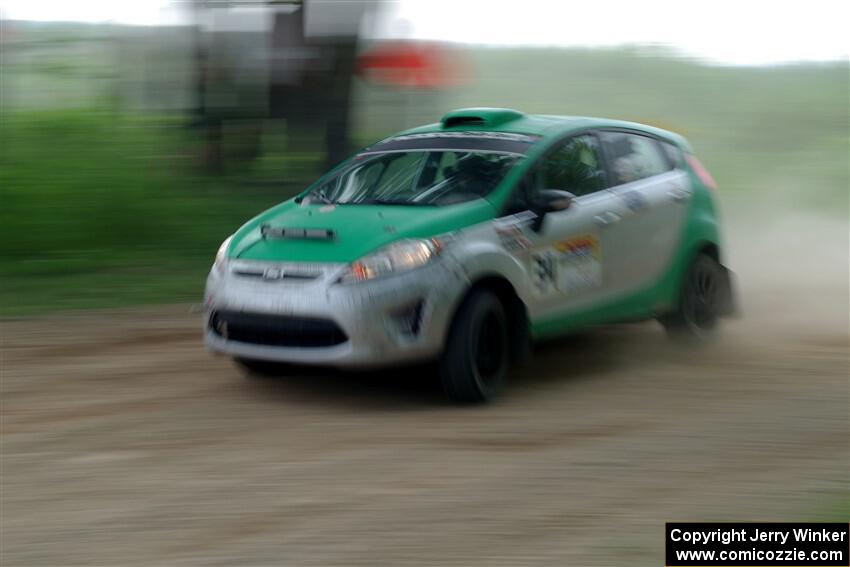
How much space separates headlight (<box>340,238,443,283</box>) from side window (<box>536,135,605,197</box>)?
116 centimetres

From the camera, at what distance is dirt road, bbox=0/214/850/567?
5.19 m

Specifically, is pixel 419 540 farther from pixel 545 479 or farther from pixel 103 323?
pixel 103 323

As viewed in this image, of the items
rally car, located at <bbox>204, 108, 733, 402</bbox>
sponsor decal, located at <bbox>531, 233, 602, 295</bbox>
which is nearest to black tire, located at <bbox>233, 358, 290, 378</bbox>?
rally car, located at <bbox>204, 108, 733, 402</bbox>

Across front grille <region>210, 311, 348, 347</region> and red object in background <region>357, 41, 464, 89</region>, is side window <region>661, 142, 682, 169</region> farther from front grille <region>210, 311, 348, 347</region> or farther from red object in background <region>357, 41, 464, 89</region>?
red object in background <region>357, 41, 464, 89</region>

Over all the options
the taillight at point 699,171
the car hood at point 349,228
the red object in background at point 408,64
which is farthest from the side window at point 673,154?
the red object in background at point 408,64

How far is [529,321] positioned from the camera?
7.64 meters

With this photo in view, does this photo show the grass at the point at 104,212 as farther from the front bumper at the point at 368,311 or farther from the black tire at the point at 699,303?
the black tire at the point at 699,303

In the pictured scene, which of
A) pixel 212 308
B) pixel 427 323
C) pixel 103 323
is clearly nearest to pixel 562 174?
pixel 427 323

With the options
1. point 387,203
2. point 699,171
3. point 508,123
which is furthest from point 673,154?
point 387,203

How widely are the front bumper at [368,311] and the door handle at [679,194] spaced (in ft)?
7.81

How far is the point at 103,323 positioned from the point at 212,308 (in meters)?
2.64

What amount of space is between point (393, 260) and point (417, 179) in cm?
111

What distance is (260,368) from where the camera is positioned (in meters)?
7.97
